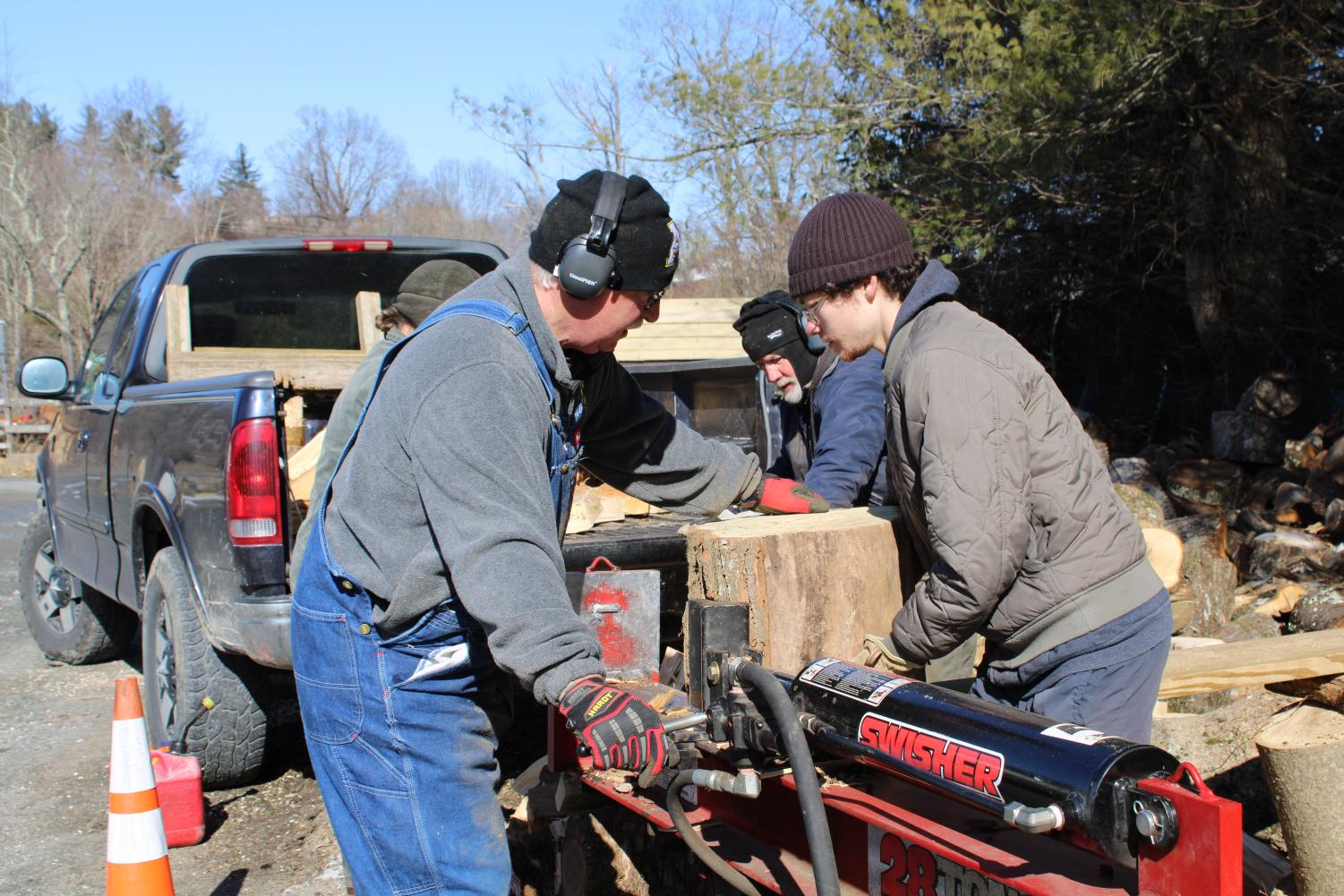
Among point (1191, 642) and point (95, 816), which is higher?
point (1191, 642)

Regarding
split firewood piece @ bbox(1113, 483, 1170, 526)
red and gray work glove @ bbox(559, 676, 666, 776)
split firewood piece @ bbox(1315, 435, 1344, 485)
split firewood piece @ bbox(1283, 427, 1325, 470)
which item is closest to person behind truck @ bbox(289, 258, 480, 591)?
red and gray work glove @ bbox(559, 676, 666, 776)

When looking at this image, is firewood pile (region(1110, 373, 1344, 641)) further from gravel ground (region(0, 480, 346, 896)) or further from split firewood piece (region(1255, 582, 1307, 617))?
gravel ground (region(0, 480, 346, 896))

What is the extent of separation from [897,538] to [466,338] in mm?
1342

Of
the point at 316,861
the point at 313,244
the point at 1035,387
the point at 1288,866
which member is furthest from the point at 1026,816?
the point at 313,244

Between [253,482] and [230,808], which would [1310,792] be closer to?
[253,482]

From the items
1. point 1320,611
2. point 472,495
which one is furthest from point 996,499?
point 1320,611

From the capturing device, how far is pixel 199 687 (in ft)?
14.0

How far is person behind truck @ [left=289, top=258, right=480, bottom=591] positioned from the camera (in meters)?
3.57

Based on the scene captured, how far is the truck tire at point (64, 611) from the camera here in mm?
6539

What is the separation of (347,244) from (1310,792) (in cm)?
452

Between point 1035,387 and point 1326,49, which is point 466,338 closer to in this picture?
point 1035,387

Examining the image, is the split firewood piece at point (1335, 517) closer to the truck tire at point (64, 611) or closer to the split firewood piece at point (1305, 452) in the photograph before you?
the split firewood piece at point (1305, 452)

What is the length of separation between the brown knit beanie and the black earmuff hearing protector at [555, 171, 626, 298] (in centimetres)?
50

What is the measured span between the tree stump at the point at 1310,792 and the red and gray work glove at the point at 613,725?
74.1 inches
